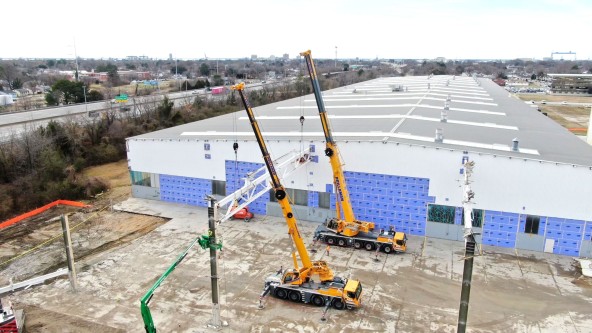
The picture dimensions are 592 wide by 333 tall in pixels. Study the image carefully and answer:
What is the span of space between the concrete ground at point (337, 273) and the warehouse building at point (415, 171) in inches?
67.5

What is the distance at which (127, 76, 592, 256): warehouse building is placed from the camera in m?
22.9

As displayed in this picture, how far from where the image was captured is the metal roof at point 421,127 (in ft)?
85.0

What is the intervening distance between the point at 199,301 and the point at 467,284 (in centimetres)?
1184

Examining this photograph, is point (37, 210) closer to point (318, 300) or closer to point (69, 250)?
point (69, 250)

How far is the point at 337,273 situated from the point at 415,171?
7.69m

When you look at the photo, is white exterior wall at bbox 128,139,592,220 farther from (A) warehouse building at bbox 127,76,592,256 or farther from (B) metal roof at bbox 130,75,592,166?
(B) metal roof at bbox 130,75,592,166

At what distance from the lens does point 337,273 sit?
2134cm

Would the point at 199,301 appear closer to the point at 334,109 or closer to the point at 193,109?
the point at 334,109

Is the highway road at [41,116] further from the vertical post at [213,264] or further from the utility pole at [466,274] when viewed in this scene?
the utility pole at [466,274]

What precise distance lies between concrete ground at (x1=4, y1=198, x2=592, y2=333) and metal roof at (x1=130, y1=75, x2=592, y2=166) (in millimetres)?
6202

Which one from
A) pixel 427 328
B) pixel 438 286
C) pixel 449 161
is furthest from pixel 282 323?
pixel 449 161

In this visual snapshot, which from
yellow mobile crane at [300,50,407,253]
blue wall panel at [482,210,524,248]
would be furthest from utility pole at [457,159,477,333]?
blue wall panel at [482,210,524,248]

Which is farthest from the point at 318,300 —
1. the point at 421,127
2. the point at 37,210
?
the point at 37,210

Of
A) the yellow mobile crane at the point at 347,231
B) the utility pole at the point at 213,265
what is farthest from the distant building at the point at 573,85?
the utility pole at the point at 213,265
